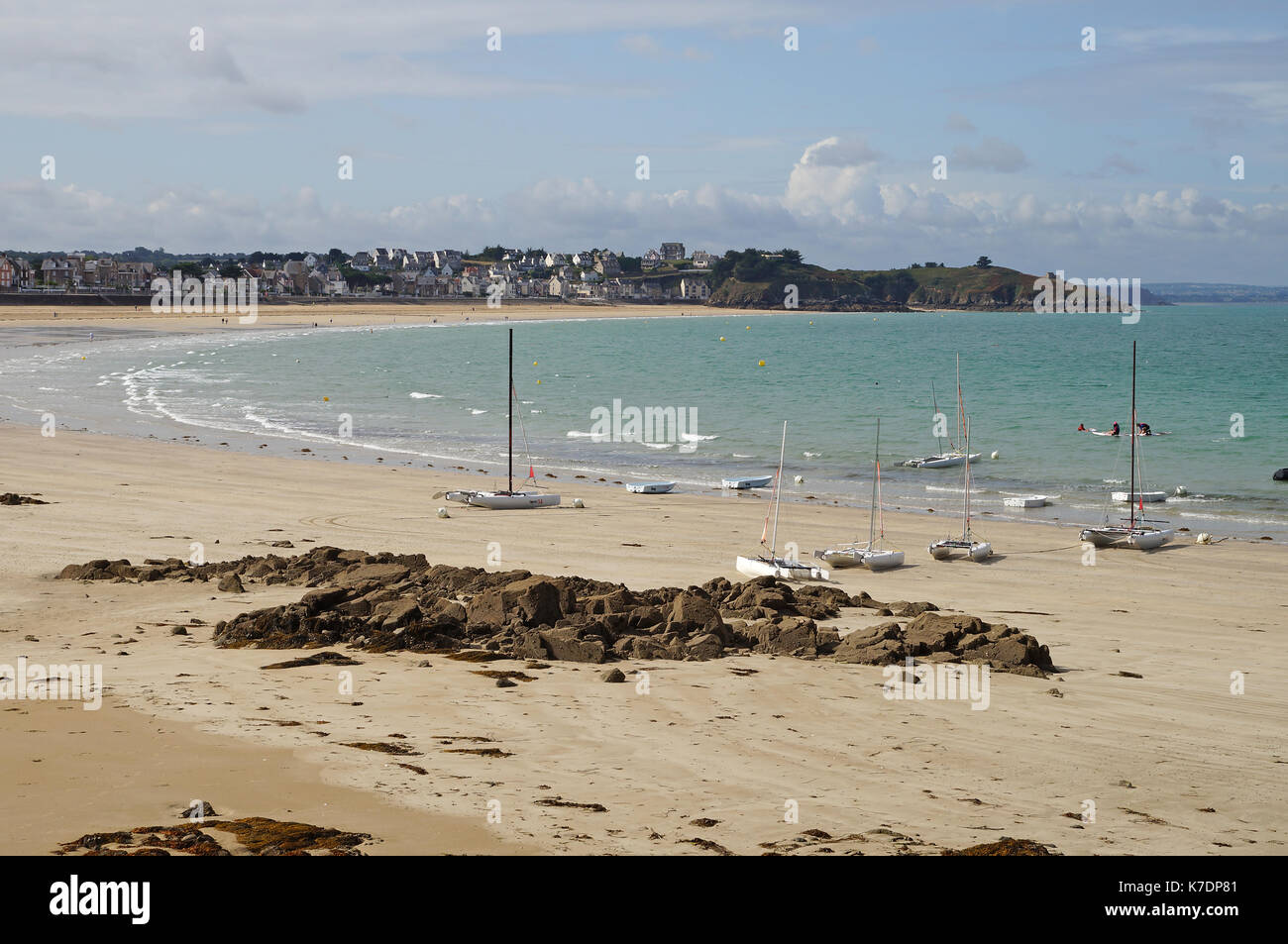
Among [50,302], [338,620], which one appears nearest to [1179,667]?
[338,620]

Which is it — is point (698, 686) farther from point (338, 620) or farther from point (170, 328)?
point (170, 328)

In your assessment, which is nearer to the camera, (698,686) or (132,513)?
(698,686)

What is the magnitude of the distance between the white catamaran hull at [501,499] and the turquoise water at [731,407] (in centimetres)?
473

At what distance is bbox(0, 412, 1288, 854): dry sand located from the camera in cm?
937

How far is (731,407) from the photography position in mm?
63031

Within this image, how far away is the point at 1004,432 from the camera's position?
5181 centimetres

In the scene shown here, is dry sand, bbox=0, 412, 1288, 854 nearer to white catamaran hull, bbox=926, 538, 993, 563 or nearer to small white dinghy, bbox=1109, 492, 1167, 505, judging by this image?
white catamaran hull, bbox=926, 538, 993, 563

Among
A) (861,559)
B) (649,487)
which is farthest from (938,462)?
(861,559)

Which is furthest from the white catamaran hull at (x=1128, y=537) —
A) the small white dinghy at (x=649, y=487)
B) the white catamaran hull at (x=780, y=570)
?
the small white dinghy at (x=649, y=487)

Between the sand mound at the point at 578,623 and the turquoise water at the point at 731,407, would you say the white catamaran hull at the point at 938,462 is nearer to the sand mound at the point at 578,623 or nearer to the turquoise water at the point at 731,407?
the turquoise water at the point at 731,407

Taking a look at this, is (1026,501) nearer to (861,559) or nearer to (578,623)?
(861,559)

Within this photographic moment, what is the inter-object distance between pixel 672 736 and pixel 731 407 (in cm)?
5168

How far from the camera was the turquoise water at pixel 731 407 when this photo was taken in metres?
38.9
